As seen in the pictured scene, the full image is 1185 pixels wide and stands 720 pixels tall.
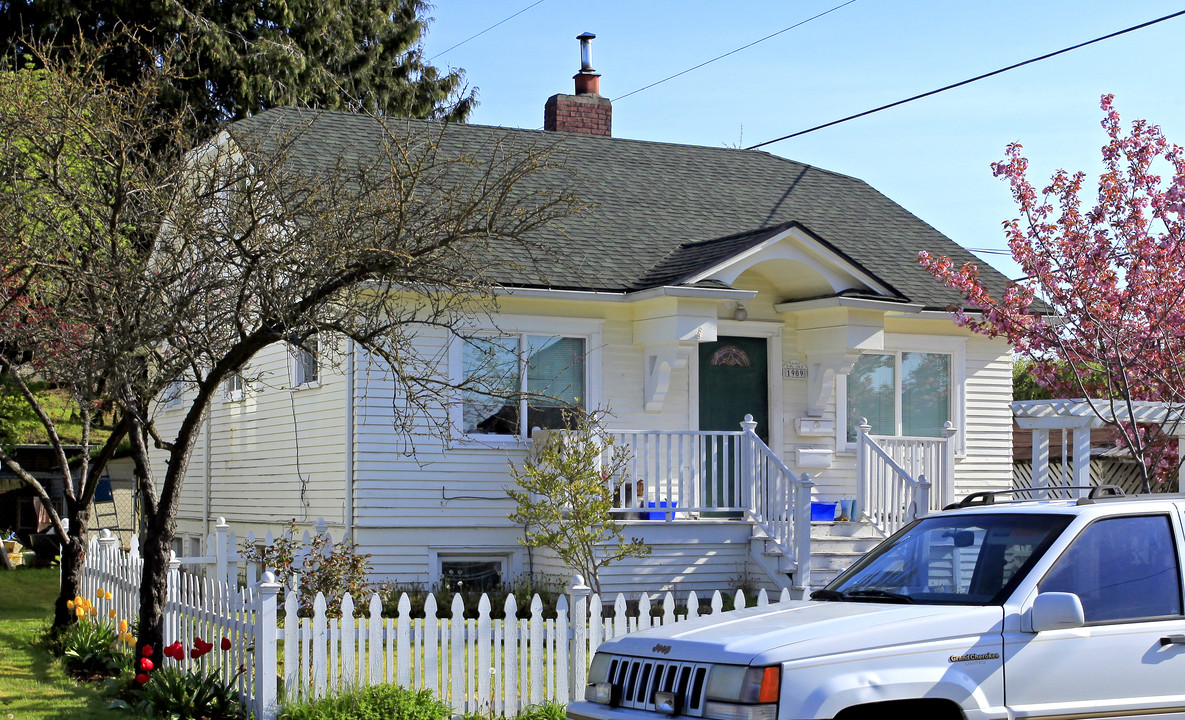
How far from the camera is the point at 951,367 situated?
18.1 meters

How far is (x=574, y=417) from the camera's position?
1557 centimetres

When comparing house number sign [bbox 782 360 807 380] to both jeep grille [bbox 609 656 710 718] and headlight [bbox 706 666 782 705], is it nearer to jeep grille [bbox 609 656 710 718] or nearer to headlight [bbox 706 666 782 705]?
jeep grille [bbox 609 656 710 718]

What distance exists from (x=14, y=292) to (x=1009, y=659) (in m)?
9.33

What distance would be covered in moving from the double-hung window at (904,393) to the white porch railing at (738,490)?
2.95 meters

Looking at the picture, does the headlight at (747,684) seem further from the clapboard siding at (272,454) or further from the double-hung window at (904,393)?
the double-hung window at (904,393)

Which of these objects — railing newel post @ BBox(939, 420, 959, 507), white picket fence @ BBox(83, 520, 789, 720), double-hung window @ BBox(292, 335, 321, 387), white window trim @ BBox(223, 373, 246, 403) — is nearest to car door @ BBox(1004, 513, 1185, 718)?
white picket fence @ BBox(83, 520, 789, 720)

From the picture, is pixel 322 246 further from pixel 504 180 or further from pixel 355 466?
pixel 355 466

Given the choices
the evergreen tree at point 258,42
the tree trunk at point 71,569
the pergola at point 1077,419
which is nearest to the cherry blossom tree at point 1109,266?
the pergola at point 1077,419

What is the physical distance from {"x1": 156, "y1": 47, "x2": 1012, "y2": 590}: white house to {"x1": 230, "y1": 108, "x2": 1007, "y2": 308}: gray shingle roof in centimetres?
6

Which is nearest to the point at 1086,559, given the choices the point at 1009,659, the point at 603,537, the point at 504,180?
the point at 1009,659

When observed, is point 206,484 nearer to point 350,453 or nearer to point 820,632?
point 350,453

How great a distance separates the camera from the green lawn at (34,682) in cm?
942

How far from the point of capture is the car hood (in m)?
5.52

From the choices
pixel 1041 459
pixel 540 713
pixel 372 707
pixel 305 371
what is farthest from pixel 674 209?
pixel 372 707
